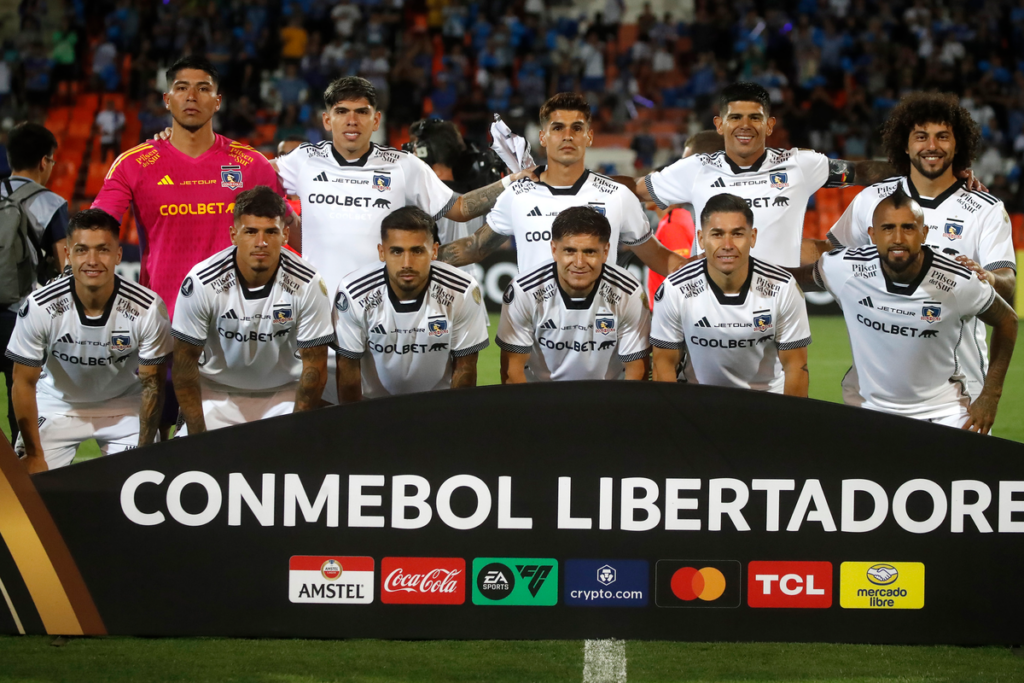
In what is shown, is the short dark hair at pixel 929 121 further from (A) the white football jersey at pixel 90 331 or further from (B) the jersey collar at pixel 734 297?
(A) the white football jersey at pixel 90 331

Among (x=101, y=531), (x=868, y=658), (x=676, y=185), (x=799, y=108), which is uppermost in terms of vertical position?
(x=799, y=108)

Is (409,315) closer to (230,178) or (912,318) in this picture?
(230,178)

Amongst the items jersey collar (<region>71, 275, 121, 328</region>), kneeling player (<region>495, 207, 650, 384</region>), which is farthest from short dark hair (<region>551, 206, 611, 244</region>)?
jersey collar (<region>71, 275, 121, 328</region>)

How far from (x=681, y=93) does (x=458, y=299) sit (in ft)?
52.1

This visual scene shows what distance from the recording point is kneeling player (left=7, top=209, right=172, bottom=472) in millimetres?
4797

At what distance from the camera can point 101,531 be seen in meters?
3.62

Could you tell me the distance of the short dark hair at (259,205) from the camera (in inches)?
185

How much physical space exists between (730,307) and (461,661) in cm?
199

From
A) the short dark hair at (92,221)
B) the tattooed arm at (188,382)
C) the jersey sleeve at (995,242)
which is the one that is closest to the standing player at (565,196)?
the jersey sleeve at (995,242)

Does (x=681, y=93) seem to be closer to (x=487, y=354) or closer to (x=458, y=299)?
(x=487, y=354)

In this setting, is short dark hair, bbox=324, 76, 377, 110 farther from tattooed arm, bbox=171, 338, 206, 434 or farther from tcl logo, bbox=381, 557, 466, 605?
tcl logo, bbox=381, 557, 466, 605

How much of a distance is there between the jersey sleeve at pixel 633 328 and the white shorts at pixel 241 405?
1557mm

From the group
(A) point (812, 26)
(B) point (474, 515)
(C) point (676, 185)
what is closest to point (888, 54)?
(A) point (812, 26)

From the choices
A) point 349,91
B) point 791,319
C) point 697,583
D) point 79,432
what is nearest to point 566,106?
point 349,91
